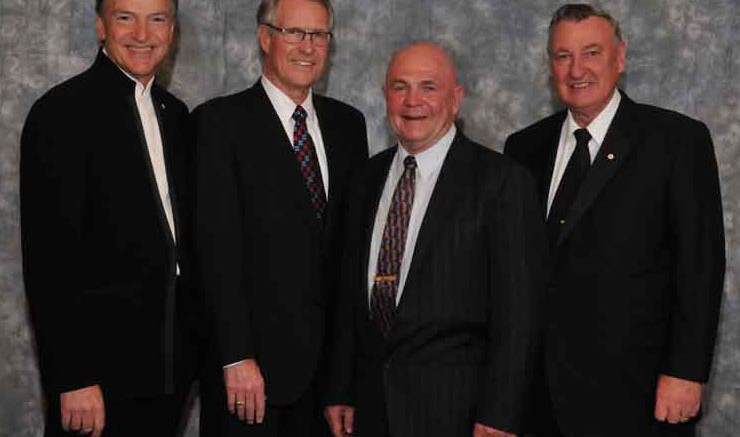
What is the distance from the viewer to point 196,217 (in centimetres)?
247

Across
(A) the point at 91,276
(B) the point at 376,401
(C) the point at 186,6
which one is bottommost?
(B) the point at 376,401

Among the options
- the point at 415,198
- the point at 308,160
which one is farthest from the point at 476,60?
the point at 415,198

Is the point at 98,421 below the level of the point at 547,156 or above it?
below

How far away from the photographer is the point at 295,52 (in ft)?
8.55

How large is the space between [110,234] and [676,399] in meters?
1.47

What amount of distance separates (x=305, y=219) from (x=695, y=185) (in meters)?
0.99

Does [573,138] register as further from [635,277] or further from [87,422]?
[87,422]

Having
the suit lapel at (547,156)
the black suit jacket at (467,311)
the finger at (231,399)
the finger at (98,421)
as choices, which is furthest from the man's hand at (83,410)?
the suit lapel at (547,156)

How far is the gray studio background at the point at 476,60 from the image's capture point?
330 cm

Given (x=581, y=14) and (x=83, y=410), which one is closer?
(x=83, y=410)

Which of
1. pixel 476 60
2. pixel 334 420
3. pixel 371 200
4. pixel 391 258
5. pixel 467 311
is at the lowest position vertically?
pixel 334 420

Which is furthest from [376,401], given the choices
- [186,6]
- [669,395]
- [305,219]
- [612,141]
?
[186,6]

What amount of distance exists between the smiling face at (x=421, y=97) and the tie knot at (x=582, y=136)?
0.38m

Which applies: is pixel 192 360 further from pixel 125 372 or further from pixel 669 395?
pixel 669 395
